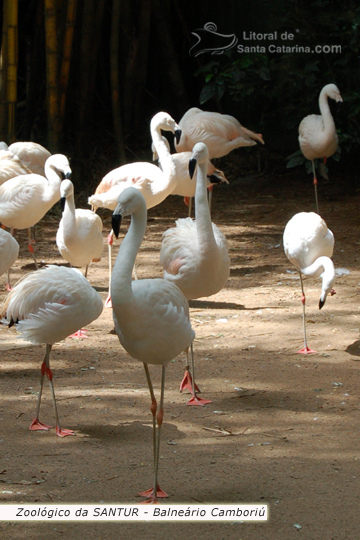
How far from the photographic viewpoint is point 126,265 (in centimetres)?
298

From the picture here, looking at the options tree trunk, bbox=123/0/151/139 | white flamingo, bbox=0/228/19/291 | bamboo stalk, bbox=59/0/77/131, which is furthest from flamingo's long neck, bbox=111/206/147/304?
tree trunk, bbox=123/0/151/139

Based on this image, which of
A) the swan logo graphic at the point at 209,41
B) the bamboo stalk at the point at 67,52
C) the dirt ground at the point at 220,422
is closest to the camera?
the dirt ground at the point at 220,422

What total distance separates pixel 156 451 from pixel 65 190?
3052 mm

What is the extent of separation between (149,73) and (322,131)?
4.51 m

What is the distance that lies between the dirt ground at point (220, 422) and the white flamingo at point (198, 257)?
435 mm

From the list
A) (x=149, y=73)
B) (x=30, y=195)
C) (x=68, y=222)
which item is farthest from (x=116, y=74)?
(x=68, y=222)

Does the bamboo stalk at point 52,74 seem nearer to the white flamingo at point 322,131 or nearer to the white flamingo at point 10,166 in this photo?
the white flamingo at point 10,166

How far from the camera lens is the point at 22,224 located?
21.4 feet

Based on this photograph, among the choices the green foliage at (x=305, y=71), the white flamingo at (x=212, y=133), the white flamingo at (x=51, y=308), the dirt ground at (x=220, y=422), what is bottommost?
the dirt ground at (x=220, y=422)

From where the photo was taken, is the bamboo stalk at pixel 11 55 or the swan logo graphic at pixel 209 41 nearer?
the bamboo stalk at pixel 11 55

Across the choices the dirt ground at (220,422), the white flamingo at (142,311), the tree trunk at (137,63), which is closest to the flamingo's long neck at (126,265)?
the white flamingo at (142,311)

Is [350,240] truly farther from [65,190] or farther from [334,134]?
[65,190]

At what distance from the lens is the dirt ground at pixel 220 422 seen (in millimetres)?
2877

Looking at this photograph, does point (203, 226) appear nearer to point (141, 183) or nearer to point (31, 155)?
point (141, 183)
